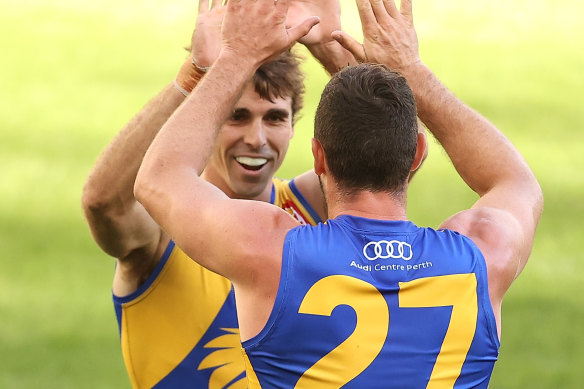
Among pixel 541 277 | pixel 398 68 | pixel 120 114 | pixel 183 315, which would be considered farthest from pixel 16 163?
pixel 398 68

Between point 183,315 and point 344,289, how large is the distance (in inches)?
53.7

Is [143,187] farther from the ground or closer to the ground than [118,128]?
closer to the ground

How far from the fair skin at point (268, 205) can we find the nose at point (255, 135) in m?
0.98

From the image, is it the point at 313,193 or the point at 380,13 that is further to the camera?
the point at 313,193

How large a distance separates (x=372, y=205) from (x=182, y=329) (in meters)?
1.38

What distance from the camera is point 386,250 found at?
3553 millimetres

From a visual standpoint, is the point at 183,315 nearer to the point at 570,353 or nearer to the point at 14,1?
the point at 570,353

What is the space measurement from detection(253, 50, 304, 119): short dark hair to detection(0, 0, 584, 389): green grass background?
3.53 metres

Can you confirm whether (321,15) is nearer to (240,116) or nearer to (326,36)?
(326,36)

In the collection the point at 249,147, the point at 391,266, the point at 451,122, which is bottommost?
→ the point at 391,266

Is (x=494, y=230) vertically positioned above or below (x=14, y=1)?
below

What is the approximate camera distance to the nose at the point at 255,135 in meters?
4.99

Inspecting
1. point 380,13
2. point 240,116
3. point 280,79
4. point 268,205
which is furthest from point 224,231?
point 280,79

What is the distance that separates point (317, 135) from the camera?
3678 mm
